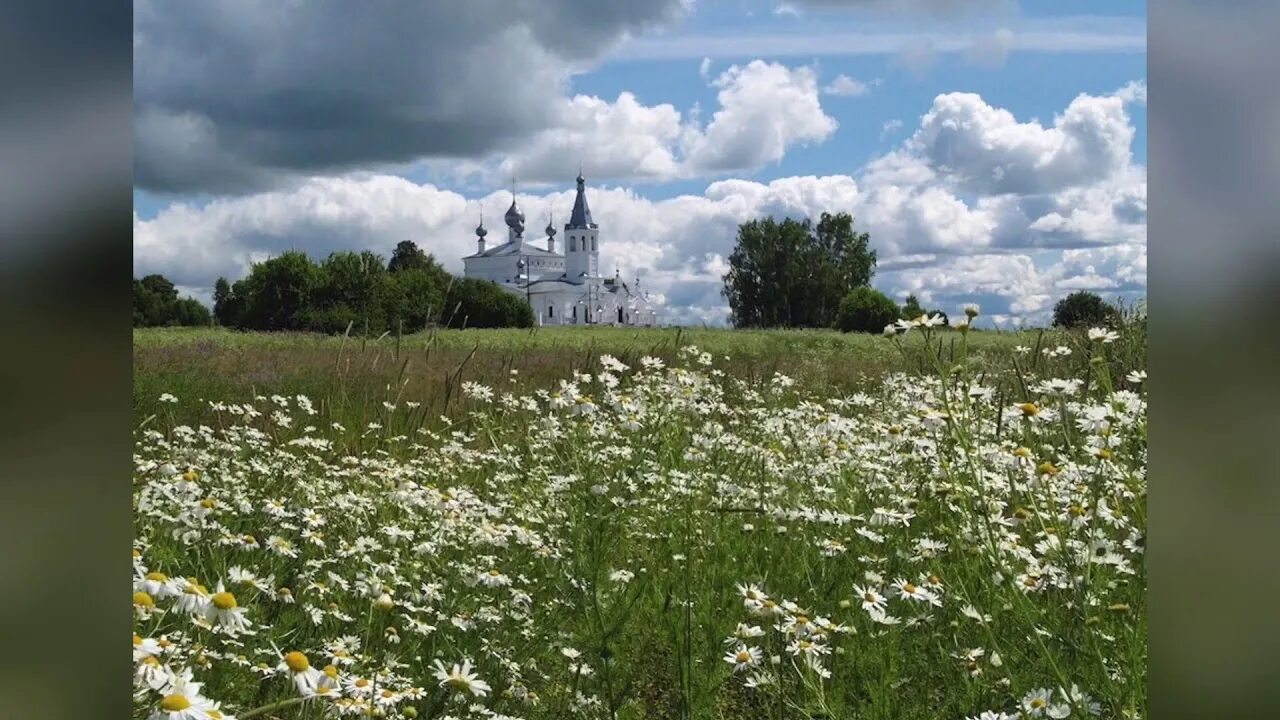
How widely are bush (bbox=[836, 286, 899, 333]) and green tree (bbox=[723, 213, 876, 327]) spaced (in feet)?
12.9

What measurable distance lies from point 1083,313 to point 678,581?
7527 millimetres

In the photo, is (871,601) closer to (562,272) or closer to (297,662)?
(297,662)

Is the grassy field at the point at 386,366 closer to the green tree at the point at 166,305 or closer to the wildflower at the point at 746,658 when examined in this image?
the wildflower at the point at 746,658

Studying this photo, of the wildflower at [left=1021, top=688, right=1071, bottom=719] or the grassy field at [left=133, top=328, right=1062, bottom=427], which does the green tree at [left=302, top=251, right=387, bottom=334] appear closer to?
the grassy field at [left=133, top=328, right=1062, bottom=427]

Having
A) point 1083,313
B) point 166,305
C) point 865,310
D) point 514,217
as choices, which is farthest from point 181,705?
point 514,217

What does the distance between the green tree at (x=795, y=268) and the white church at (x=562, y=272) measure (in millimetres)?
12154

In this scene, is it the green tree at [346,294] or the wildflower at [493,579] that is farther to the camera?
the green tree at [346,294]

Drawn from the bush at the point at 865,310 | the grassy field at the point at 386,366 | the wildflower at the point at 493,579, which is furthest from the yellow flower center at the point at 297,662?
the bush at the point at 865,310

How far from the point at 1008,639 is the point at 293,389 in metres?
4.32

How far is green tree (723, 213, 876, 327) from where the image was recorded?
27062mm

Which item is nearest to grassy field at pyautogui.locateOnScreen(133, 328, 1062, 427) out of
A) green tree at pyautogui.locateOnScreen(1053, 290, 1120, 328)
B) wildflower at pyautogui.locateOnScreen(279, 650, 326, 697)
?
Result: green tree at pyautogui.locateOnScreen(1053, 290, 1120, 328)

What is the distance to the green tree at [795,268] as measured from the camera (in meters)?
27.1
